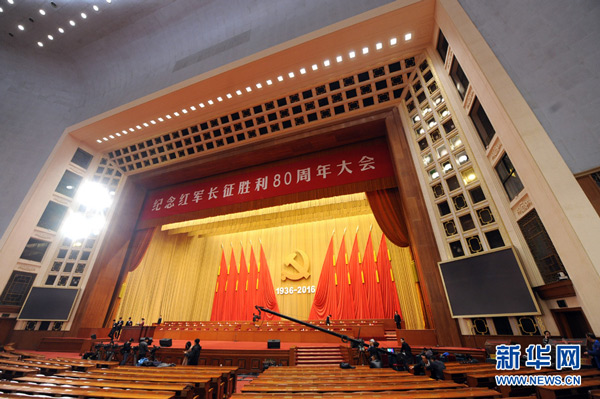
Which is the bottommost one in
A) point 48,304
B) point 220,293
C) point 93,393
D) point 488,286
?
point 93,393

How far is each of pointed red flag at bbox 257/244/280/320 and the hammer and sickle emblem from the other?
35.5 inches

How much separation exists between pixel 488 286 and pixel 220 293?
13188 mm

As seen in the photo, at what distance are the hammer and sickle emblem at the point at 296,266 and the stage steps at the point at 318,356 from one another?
23.2ft

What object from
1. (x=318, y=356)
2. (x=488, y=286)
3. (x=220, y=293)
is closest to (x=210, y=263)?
(x=220, y=293)

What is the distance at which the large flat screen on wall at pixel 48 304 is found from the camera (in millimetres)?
8932

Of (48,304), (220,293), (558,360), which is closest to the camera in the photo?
(558,360)

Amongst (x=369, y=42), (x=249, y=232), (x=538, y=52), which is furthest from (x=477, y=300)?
(x=249, y=232)

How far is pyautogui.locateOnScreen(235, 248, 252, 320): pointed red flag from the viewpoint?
1382 cm

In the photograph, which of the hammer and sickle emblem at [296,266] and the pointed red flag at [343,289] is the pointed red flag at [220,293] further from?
the pointed red flag at [343,289]

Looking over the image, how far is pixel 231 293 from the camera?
14.6 meters

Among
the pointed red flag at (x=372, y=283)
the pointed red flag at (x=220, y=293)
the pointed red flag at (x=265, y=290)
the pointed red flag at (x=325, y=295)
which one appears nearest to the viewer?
the pointed red flag at (x=372, y=283)

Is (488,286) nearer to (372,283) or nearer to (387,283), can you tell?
(387,283)

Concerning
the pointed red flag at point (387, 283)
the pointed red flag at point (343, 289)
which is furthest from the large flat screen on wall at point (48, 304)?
the pointed red flag at point (387, 283)

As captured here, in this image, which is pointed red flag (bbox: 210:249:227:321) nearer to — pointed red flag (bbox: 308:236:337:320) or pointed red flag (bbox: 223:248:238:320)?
pointed red flag (bbox: 223:248:238:320)
